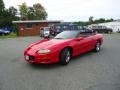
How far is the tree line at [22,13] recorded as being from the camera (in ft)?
180

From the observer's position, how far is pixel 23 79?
219 inches

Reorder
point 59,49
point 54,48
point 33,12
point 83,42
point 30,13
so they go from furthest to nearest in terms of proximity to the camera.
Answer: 1. point 33,12
2. point 30,13
3. point 83,42
4. point 59,49
5. point 54,48

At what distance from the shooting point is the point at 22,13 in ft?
224

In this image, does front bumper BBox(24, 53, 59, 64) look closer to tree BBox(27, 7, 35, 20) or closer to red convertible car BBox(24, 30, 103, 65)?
red convertible car BBox(24, 30, 103, 65)

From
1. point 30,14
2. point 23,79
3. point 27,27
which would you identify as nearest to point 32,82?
point 23,79

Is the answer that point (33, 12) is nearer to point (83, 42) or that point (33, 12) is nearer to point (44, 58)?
point (83, 42)

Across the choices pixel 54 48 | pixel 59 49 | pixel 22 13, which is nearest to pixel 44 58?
pixel 54 48

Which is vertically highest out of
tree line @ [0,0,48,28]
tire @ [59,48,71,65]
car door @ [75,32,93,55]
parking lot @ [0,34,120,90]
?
tree line @ [0,0,48,28]

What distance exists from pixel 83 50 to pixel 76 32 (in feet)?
3.01

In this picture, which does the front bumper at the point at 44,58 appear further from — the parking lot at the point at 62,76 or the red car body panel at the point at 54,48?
the parking lot at the point at 62,76

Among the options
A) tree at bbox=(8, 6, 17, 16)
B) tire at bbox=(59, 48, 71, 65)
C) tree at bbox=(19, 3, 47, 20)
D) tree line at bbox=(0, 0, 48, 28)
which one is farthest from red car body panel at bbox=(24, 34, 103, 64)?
tree at bbox=(8, 6, 17, 16)

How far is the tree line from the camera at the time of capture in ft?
180

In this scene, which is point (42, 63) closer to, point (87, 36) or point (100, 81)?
point (100, 81)

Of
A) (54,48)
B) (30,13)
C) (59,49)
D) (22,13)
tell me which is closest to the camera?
(54,48)
